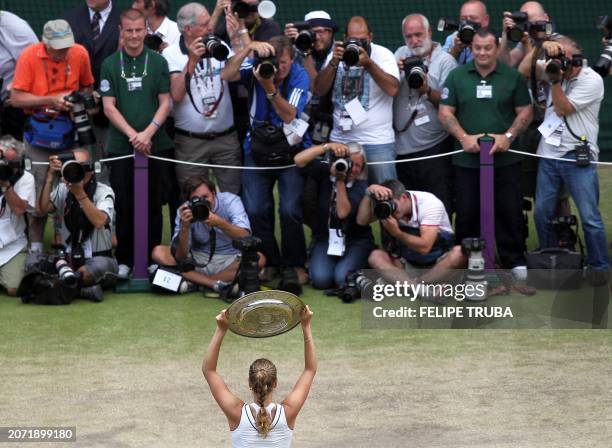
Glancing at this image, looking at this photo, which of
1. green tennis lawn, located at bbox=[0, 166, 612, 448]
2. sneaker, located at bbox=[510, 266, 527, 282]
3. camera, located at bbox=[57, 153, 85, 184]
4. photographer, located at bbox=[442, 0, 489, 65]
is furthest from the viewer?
photographer, located at bbox=[442, 0, 489, 65]

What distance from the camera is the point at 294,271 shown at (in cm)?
1125

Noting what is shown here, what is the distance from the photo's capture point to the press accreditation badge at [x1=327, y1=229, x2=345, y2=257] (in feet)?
36.8

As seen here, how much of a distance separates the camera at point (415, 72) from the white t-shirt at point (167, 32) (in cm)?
230

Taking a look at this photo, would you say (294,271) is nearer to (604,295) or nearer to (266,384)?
(604,295)

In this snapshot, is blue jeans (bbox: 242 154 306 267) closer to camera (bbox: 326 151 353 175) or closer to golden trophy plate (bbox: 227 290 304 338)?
camera (bbox: 326 151 353 175)

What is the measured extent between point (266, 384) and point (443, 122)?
5382mm

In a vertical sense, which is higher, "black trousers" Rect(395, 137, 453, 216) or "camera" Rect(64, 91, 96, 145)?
"camera" Rect(64, 91, 96, 145)

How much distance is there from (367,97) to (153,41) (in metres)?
2.08

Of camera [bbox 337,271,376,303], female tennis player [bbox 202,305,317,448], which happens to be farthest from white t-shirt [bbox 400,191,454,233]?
female tennis player [bbox 202,305,317,448]

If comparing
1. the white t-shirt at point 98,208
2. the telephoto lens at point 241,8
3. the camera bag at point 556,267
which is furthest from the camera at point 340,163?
the white t-shirt at point 98,208

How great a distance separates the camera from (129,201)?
1173 cm

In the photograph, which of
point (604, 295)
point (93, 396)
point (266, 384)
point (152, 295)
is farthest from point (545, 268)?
point (266, 384)

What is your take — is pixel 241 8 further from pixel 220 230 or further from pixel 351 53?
pixel 220 230

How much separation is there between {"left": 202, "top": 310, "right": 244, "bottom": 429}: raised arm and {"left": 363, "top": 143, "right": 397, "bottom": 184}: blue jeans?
4.86 meters
